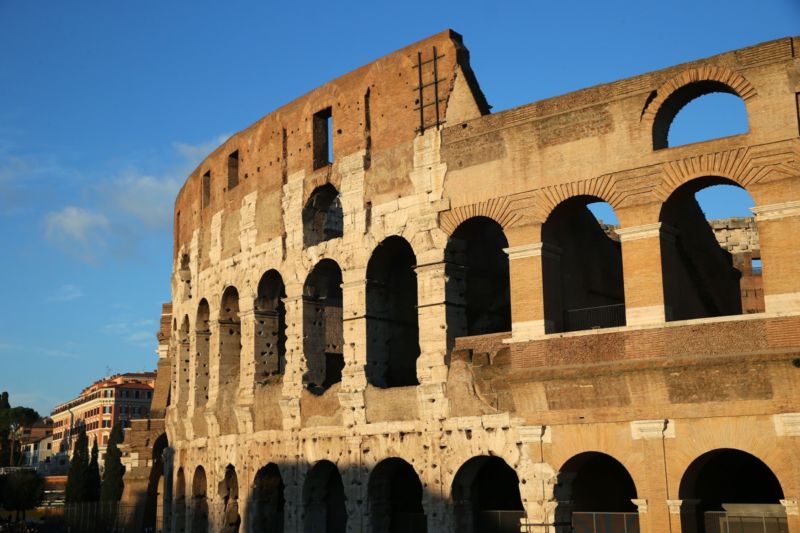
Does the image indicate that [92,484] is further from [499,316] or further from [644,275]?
[644,275]

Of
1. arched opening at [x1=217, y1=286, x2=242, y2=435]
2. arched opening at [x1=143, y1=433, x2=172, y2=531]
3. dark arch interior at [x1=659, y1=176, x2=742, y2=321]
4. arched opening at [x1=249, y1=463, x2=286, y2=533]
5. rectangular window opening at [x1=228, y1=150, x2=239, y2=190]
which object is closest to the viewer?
dark arch interior at [x1=659, y1=176, x2=742, y2=321]

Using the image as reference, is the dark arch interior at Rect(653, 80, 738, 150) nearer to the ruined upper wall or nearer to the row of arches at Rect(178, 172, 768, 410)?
the row of arches at Rect(178, 172, 768, 410)

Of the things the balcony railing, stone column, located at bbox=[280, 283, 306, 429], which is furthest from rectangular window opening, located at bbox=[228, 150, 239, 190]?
the balcony railing

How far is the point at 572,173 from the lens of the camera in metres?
16.2

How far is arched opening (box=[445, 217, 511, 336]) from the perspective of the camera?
17719 millimetres

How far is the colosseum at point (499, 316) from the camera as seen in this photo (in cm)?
1441

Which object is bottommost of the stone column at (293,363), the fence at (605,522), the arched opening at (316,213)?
the fence at (605,522)

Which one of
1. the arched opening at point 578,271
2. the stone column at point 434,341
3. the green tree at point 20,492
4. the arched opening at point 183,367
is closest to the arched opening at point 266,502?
the arched opening at point 183,367

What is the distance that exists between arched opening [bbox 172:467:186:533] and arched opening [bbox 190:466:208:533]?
82 cm

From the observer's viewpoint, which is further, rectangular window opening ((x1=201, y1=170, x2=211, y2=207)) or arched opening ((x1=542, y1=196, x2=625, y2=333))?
rectangular window opening ((x1=201, y1=170, x2=211, y2=207))

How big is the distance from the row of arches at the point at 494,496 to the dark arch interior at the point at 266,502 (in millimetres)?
21

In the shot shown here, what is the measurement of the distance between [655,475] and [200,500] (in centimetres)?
1347

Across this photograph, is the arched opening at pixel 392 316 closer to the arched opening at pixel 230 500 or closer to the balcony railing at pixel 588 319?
the balcony railing at pixel 588 319

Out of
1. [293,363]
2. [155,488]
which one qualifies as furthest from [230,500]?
[155,488]
